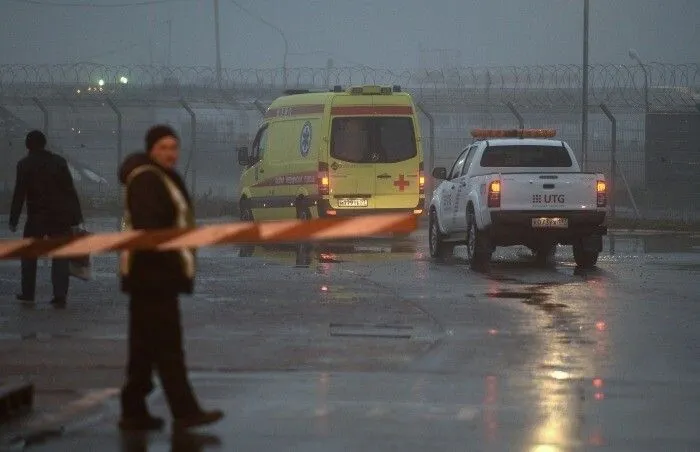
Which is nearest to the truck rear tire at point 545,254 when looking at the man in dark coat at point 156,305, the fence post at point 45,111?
the man in dark coat at point 156,305

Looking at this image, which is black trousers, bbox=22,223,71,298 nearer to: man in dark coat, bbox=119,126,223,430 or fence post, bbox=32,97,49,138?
man in dark coat, bbox=119,126,223,430

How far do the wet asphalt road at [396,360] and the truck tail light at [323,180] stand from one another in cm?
831

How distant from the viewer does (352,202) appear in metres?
28.7

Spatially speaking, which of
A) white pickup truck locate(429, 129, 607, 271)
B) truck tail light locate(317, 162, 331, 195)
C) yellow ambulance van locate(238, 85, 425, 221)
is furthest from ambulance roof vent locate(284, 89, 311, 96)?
white pickup truck locate(429, 129, 607, 271)

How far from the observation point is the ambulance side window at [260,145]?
103 ft

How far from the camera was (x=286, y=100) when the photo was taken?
1224 inches

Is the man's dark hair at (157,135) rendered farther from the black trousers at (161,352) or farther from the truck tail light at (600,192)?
the truck tail light at (600,192)

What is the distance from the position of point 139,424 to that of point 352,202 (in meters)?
20.1

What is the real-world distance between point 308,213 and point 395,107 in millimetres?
2426

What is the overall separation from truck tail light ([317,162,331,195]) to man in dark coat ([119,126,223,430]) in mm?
19734

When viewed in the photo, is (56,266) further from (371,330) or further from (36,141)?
(371,330)

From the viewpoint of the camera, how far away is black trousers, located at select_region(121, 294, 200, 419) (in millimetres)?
8625

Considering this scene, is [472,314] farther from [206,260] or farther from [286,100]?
[286,100]

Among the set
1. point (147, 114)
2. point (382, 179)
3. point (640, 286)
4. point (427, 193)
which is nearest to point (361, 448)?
point (640, 286)
